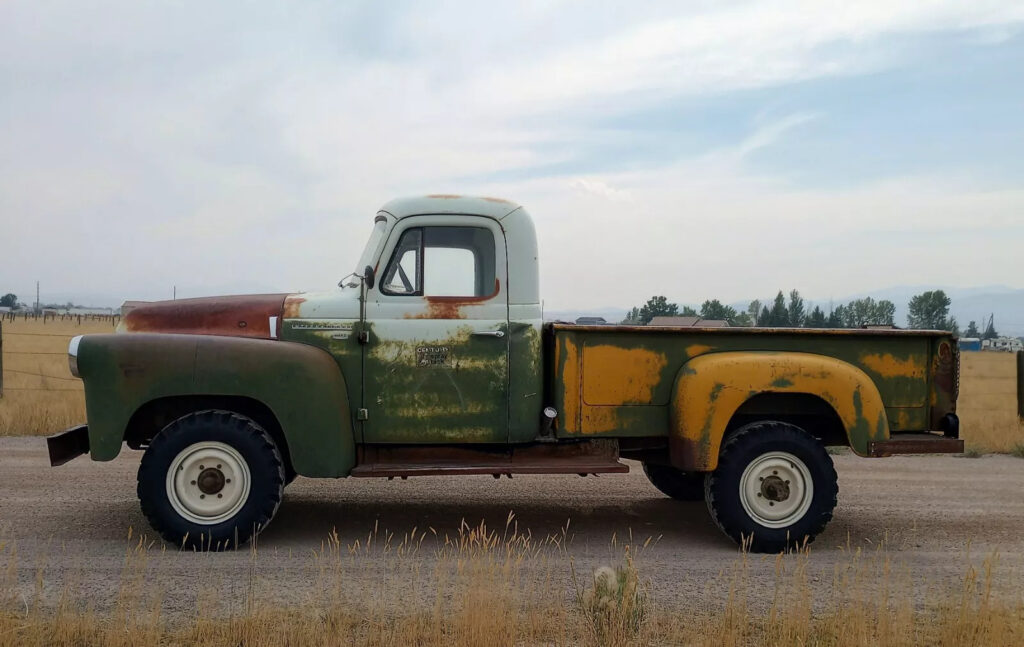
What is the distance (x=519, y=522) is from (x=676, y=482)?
1.74m

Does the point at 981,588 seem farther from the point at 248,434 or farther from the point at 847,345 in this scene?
the point at 248,434

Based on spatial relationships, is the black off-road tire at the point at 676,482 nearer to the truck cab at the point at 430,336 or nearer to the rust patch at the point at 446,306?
the truck cab at the point at 430,336

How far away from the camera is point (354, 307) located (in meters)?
6.55

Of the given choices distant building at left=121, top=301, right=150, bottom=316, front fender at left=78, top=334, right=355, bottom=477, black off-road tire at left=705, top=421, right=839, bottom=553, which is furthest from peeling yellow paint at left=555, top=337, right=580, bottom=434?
distant building at left=121, top=301, right=150, bottom=316

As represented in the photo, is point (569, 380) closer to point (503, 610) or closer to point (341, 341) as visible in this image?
point (341, 341)

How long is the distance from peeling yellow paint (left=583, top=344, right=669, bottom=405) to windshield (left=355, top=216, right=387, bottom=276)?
1723 mm

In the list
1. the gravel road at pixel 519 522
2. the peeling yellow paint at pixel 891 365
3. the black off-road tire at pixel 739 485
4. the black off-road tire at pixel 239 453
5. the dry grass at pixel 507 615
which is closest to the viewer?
the dry grass at pixel 507 615

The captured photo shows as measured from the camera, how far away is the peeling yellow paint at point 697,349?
263 inches

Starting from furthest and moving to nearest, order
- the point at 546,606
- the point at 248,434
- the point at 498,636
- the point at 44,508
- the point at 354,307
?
the point at 44,508 → the point at 354,307 → the point at 248,434 → the point at 546,606 → the point at 498,636

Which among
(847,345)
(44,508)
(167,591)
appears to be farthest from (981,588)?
(44,508)

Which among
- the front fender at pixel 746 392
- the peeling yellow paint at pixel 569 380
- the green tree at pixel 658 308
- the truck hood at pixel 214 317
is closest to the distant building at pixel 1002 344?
the green tree at pixel 658 308

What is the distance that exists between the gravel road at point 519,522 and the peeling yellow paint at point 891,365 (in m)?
1.32

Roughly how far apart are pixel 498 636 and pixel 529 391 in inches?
99.1

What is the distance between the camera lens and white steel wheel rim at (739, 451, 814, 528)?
652 cm
